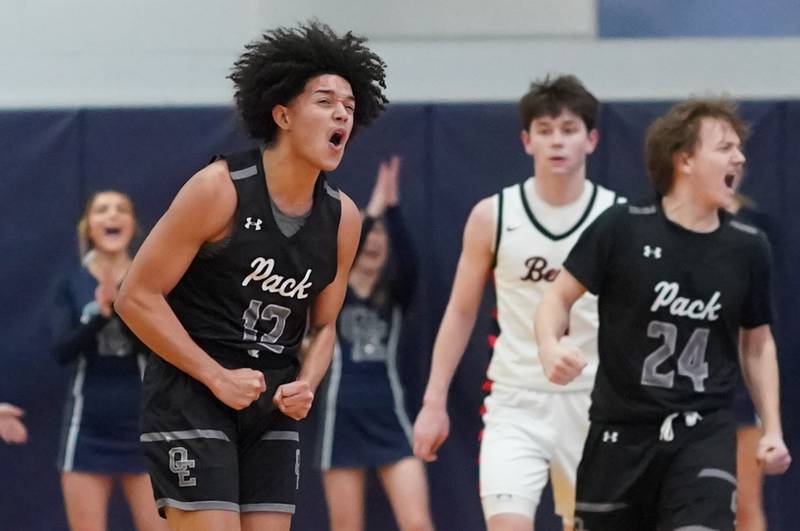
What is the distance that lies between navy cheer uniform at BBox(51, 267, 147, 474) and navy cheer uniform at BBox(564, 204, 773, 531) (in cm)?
275

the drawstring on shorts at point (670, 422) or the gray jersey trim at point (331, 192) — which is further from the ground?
the gray jersey trim at point (331, 192)

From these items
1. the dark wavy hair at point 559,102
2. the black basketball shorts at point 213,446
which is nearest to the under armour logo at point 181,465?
the black basketball shorts at point 213,446

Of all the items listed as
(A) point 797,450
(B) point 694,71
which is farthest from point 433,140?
(A) point 797,450

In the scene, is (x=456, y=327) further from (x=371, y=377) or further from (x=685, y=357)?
(x=371, y=377)

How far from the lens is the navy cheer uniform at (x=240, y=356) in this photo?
414 cm

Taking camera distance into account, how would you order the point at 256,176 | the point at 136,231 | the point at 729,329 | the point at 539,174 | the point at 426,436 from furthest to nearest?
the point at 136,231 → the point at 539,174 → the point at 426,436 → the point at 729,329 → the point at 256,176

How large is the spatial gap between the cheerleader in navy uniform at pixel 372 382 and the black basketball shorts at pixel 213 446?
2.81 meters

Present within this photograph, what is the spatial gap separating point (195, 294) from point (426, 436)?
155cm

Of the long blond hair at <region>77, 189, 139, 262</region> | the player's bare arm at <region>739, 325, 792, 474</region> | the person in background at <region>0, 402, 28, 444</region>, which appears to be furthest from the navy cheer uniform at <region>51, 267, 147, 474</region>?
the player's bare arm at <region>739, 325, 792, 474</region>

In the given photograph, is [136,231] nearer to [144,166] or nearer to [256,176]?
[144,166]

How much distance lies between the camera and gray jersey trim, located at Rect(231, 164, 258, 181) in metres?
4.16

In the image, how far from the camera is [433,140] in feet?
25.5

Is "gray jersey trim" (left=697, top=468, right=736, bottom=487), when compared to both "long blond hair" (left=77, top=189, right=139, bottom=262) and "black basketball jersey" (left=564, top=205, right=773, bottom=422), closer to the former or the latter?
"black basketball jersey" (left=564, top=205, right=773, bottom=422)

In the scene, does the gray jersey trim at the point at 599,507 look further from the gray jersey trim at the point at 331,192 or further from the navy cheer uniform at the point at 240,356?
the gray jersey trim at the point at 331,192
